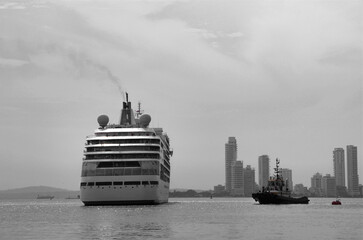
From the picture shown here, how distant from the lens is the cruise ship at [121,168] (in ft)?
307

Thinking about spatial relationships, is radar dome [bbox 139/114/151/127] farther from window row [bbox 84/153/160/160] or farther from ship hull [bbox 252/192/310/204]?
ship hull [bbox 252/192/310/204]

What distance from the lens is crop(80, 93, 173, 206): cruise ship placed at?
9356 centimetres

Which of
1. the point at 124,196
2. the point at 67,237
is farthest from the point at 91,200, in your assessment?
the point at 67,237

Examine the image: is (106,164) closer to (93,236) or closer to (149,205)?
(149,205)

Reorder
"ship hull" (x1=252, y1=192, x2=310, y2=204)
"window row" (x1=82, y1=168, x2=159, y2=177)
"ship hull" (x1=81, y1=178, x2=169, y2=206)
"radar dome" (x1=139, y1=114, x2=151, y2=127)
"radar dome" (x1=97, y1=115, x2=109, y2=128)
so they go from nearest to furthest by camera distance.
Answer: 1. "ship hull" (x1=81, y1=178, x2=169, y2=206)
2. "window row" (x1=82, y1=168, x2=159, y2=177)
3. "radar dome" (x1=97, y1=115, x2=109, y2=128)
4. "radar dome" (x1=139, y1=114, x2=151, y2=127)
5. "ship hull" (x1=252, y1=192, x2=310, y2=204)

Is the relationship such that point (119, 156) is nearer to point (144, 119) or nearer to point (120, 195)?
point (120, 195)

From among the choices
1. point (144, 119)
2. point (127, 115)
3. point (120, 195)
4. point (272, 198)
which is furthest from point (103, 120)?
point (272, 198)

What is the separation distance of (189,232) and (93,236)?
8837mm

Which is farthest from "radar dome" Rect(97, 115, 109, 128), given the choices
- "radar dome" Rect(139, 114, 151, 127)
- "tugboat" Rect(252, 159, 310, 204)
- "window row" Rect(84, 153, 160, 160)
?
"tugboat" Rect(252, 159, 310, 204)

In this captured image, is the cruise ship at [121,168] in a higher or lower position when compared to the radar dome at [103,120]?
lower

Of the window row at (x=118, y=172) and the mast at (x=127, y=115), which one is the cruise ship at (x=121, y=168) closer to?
the window row at (x=118, y=172)

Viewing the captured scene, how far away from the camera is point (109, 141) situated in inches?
3910

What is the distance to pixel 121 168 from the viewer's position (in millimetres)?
94875

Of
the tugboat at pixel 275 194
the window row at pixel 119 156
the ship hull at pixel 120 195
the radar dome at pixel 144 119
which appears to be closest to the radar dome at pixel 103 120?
the radar dome at pixel 144 119
